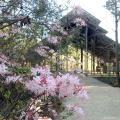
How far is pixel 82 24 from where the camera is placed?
7402mm

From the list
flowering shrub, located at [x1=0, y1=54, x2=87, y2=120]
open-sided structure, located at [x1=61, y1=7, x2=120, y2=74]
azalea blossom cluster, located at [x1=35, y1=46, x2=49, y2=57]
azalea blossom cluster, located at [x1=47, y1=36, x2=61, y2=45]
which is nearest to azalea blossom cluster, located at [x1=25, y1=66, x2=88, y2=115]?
flowering shrub, located at [x1=0, y1=54, x2=87, y2=120]

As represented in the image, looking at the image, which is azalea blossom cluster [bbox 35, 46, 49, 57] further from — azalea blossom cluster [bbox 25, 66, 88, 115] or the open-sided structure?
the open-sided structure

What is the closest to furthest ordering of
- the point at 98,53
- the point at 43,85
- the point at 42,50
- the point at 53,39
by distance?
the point at 43,85
the point at 42,50
the point at 53,39
the point at 98,53

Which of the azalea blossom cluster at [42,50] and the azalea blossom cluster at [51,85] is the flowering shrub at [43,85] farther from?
the azalea blossom cluster at [42,50]

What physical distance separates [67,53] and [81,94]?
4.26m

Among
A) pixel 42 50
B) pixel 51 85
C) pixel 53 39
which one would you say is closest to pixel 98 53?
pixel 53 39

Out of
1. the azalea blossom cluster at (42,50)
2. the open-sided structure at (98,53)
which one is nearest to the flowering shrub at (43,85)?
the azalea blossom cluster at (42,50)

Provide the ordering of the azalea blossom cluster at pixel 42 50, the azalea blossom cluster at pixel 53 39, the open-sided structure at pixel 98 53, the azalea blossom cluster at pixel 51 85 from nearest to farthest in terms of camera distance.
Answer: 1. the azalea blossom cluster at pixel 51 85
2. the azalea blossom cluster at pixel 42 50
3. the azalea blossom cluster at pixel 53 39
4. the open-sided structure at pixel 98 53

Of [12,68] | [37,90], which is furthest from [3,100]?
[37,90]

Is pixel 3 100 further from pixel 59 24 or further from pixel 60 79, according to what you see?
pixel 59 24

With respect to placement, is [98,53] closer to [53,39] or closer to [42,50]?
[53,39]

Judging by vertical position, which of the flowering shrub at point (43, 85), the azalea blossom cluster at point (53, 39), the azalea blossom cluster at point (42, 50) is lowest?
the flowering shrub at point (43, 85)

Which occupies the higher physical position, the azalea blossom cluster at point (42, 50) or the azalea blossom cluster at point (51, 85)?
the azalea blossom cluster at point (42, 50)

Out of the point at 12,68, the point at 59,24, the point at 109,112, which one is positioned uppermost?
the point at 59,24
